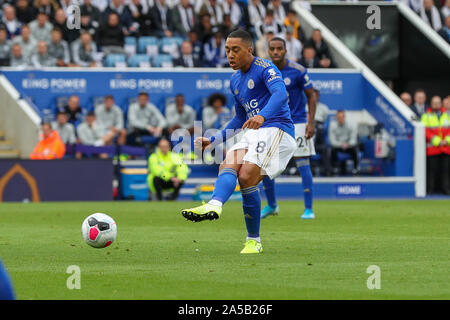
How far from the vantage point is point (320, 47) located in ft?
86.6

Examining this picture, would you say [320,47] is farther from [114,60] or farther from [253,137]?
[253,137]

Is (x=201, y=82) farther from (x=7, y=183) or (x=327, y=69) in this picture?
(x=7, y=183)

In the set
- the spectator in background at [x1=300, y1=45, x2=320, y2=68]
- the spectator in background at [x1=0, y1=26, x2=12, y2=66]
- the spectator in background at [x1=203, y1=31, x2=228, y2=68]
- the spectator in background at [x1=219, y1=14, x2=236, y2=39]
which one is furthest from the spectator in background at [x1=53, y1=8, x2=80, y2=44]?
the spectator in background at [x1=300, y1=45, x2=320, y2=68]

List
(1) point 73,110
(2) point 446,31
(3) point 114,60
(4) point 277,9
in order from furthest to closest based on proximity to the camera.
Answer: (2) point 446,31, (4) point 277,9, (3) point 114,60, (1) point 73,110

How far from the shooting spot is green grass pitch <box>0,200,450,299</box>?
22.5ft

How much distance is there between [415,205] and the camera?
19.2 m

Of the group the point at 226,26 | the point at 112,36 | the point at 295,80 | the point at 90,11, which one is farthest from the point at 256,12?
the point at 295,80

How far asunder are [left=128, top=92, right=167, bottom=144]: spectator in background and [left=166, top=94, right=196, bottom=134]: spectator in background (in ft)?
0.75

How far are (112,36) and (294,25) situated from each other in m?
5.41

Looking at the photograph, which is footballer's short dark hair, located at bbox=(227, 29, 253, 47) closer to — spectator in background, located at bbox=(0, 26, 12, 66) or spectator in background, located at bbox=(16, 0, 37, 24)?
spectator in background, located at bbox=(0, 26, 12, 66)

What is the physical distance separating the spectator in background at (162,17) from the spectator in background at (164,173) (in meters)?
5.07

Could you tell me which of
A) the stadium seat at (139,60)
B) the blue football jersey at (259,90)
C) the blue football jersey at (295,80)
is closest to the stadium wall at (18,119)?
the stadium seat at (139,60)
